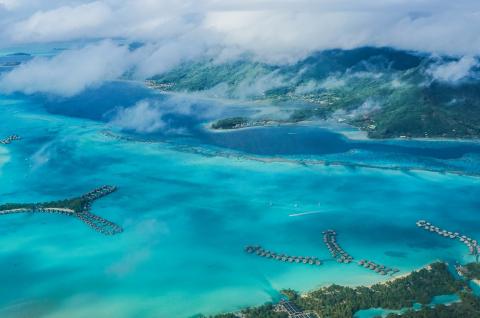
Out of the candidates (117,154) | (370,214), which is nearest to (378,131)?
(370,214)

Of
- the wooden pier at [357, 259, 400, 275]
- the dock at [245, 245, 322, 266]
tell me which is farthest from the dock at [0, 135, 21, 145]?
the wooden pier at [357, 259, 400, 275]

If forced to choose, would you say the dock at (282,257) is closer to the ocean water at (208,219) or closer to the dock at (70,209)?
the ocean water at (208,219)

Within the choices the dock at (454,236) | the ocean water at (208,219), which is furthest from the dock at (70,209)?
the dock at (454,236)

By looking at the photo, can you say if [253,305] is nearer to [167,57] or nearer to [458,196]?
[458,196]

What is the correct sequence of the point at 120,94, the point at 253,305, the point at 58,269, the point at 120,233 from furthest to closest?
the point at 120,94 → the point at 120,233 → the point at 58,269 → the point at 253,305

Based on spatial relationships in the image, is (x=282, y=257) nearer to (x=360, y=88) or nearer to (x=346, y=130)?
(x=346, y=130)

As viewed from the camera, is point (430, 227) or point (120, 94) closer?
point (430, 227)
